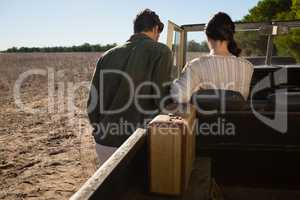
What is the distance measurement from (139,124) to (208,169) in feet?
2.22

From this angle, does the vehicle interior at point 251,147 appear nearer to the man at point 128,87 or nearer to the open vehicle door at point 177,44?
the man at point 128,87

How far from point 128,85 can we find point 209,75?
1.85 feet

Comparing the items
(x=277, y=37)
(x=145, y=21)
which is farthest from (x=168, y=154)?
(x=277, y=37)

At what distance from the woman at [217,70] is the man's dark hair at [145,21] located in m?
0.42

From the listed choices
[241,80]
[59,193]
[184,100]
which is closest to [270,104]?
[241,80]

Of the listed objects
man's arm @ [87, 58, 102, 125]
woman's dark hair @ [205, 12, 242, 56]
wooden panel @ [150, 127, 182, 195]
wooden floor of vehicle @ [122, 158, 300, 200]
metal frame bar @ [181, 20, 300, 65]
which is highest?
metal frame bar @ [181, 20, 300, 65]

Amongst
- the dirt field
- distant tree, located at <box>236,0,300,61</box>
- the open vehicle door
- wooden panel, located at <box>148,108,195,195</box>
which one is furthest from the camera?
the dirt field

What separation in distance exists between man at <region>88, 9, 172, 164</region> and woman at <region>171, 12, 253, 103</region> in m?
0.19

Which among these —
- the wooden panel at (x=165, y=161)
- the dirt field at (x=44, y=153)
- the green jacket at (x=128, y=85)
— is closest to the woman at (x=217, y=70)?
the green jacket at (x=128, y=85)

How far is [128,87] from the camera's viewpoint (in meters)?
2.83

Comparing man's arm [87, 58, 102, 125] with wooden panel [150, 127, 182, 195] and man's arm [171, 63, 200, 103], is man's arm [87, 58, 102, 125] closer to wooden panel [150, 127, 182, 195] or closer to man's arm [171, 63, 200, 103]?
man's arm [171, 63, 200, 103]

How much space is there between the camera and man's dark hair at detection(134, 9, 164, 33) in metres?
2.94

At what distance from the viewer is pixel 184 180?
207 cm

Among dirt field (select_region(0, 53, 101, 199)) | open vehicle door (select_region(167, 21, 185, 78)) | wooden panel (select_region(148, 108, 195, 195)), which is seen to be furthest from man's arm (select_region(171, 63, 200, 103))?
dirt field (select_region(0, 53, 101, 199))
